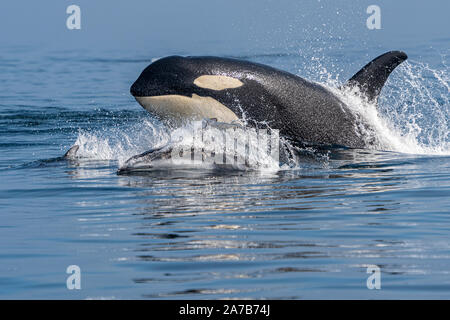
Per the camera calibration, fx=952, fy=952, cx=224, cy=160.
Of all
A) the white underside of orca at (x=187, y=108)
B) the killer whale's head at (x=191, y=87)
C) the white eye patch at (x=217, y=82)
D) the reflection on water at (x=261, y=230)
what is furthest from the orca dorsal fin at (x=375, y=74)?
the white underside of orca at (x=187, y=108)

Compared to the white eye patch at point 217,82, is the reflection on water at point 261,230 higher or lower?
lower

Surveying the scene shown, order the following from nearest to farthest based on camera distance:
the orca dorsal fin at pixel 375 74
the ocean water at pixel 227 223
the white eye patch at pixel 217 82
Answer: the ocean water at pixel 227 223 < the white eye patch at pixel 217 82 < the orca dorsal fin at pixel 375 74

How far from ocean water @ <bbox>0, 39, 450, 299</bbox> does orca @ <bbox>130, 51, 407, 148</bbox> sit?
584 mm

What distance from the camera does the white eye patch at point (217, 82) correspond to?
14758 mm

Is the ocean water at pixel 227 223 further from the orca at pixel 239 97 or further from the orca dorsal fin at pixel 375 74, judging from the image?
the orca at pixel 239 97

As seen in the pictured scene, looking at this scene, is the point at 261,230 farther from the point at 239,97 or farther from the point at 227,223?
the point at 239,97

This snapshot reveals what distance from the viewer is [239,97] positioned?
587 inches

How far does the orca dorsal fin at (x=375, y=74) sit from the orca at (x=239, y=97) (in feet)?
2.10

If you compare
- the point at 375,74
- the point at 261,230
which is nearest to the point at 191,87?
the point at 375,74

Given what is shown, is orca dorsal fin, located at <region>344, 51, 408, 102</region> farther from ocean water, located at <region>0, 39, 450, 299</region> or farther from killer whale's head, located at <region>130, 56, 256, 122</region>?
killer whale's head, located at <region>130, 56, 256, 122</region>

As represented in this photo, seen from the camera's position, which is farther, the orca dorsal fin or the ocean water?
the orca dorsal fin

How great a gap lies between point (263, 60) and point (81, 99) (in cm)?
1328

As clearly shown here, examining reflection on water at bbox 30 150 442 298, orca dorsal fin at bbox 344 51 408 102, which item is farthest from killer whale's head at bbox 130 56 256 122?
orca dorsal fin at bbox 344 51 408 102

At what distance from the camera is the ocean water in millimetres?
7922
